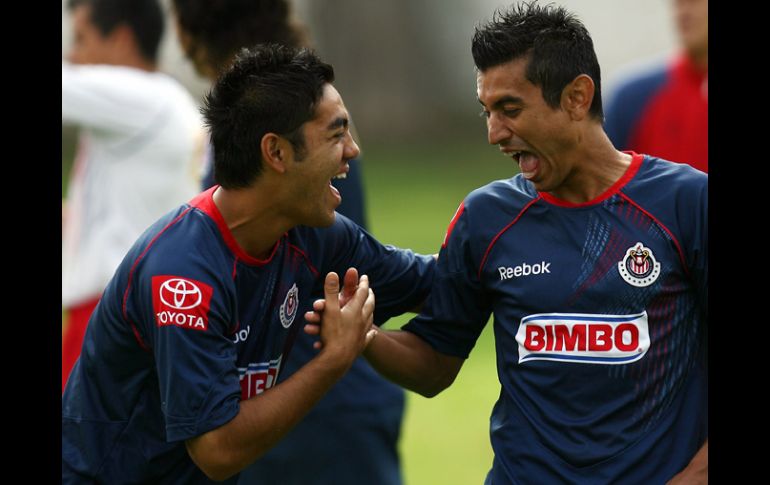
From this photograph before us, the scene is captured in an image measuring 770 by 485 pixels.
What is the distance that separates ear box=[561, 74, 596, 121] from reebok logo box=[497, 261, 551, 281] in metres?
0.45

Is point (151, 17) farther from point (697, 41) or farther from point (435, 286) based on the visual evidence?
point (435, 286)

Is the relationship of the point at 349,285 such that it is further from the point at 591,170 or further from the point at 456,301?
the point at 591,170

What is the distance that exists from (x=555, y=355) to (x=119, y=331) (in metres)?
1.32

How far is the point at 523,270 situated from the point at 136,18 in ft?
12.7

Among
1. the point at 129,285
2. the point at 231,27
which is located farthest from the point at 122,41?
the point at 129,285

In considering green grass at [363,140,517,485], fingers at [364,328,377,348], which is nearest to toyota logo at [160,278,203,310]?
fingers at [364,328,377,348]

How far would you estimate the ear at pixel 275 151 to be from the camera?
407 centimetres

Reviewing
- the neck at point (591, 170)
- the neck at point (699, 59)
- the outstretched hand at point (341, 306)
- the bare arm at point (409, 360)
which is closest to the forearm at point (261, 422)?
the outstretched hand at point (341, 306)

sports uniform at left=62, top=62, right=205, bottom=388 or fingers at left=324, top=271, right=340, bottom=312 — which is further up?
sports uniform at left=62, top=62, right=205, bottom=388

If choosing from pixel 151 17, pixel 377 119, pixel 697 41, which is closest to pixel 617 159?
pixel 697 41

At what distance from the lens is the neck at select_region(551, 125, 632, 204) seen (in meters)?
4.00

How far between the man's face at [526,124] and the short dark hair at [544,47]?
3 cm

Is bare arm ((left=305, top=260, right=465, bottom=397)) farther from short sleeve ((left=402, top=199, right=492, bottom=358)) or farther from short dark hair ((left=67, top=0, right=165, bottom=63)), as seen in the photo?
short dark hair ((left=67, top=0, right=165, bottom=63))

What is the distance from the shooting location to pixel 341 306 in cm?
410
